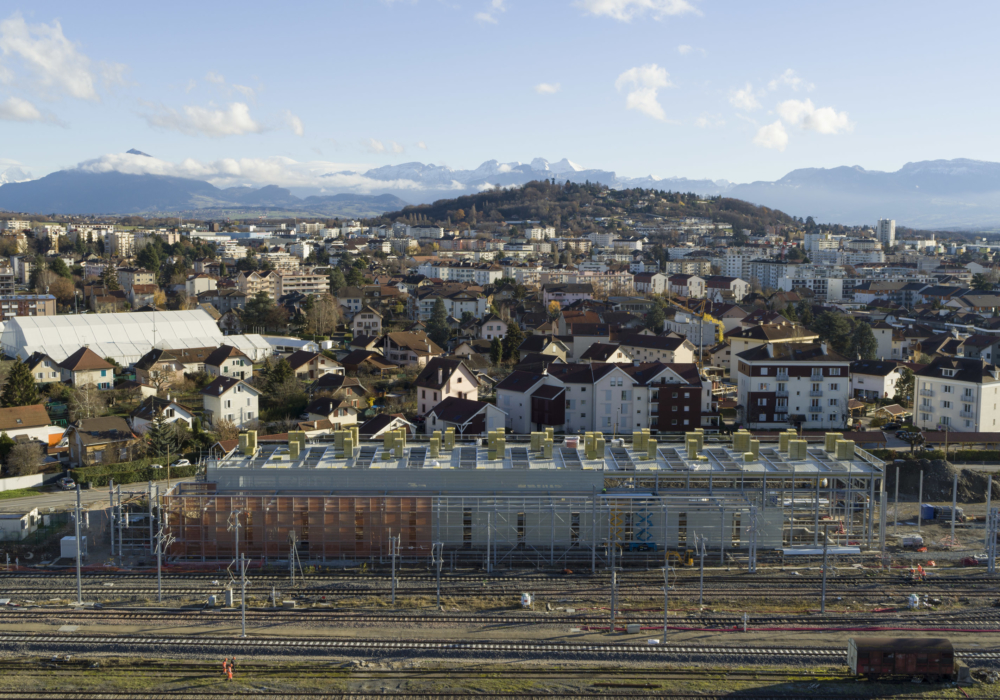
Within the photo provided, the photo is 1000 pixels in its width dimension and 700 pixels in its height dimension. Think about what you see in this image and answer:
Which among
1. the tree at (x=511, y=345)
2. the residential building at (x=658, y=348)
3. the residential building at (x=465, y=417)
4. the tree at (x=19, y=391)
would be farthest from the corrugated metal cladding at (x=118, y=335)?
the residential building at (x=658, y=348)

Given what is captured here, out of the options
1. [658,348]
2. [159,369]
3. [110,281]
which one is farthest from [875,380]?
[110,281]

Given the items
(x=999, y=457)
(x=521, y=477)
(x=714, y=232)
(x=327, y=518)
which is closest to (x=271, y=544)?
(x=327, y=518)

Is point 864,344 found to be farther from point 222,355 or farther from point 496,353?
point 222,355

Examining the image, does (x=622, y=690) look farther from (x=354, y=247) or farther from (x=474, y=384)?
(x=354, y=247)

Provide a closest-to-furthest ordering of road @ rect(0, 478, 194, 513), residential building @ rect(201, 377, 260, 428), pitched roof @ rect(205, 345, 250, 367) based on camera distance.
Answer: road @ rect(0, 478, 194, 513) < residential building @ rect(201, 377, 260, 428) < pitched roof @ rect(205, 345, 250, 367)

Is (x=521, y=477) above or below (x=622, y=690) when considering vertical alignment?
above

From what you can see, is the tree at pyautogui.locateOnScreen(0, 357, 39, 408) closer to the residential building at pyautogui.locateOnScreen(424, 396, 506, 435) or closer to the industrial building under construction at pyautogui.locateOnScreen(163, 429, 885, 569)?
the residential building at pyautogui.locateOnScreen(424, 396, 506, 435)

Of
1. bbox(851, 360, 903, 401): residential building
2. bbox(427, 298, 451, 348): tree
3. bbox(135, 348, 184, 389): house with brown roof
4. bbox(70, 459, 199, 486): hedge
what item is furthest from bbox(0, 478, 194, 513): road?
bbox(851, 360, 903, 401): residential building
